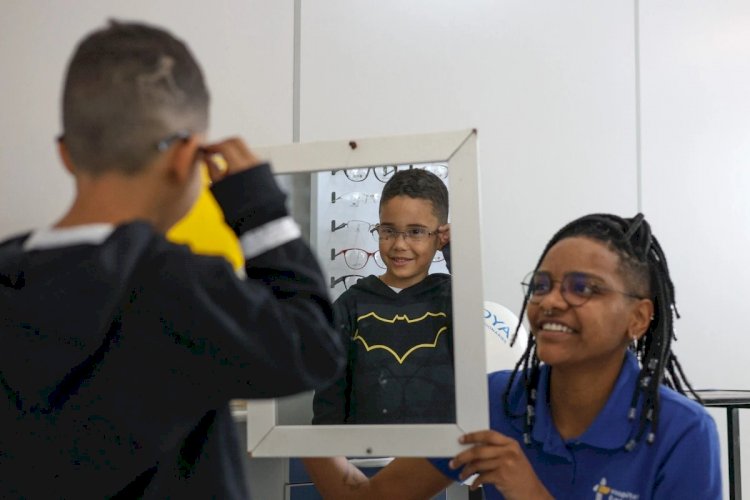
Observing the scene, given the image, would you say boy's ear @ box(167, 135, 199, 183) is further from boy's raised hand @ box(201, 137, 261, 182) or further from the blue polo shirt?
the blue polo shirt

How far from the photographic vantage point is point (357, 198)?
1.48m

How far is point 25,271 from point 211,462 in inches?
9.5

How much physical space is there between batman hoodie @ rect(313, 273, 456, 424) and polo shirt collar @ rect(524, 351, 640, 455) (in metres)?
0.18

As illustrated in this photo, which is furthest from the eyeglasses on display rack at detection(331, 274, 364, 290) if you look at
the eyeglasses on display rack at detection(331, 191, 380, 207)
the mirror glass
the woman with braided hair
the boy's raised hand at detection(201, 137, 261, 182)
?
the boy's raised hand at detection(201, 137, 261, 182)

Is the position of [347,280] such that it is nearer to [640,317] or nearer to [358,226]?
[358,226]

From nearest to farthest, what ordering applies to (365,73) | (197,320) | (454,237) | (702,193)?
1. (197,320)
2. (454,237)
3. (365,73)
4. (702,193)

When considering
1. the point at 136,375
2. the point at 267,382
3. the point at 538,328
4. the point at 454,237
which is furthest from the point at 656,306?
the point at 136,375

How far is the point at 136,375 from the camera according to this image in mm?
817

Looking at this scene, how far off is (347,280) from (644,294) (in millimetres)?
486

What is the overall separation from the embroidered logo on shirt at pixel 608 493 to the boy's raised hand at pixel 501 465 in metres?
0.09

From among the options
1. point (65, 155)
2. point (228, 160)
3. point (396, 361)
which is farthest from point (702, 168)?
point (65, 155)

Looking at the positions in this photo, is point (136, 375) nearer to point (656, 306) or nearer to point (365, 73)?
point (656, 306)

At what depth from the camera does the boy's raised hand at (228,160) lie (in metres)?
0.91

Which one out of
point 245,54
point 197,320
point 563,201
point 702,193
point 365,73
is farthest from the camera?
point 702,193
